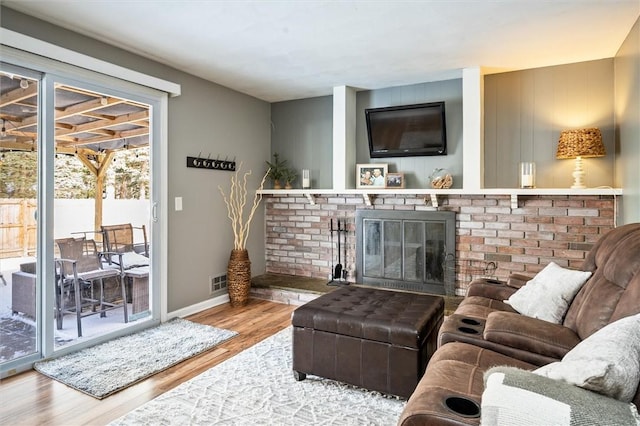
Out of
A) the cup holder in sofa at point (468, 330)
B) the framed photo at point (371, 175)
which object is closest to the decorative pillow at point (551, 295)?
the cup holder in sofa at point (468, 330)

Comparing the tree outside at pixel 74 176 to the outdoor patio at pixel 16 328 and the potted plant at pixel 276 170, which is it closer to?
the outdoor patio at pixel 16 328

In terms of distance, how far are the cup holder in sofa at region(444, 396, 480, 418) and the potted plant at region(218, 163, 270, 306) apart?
10.2 feet

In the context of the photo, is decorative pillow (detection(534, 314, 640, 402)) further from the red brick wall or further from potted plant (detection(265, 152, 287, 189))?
potted plant (detection(265, 152, 287, 189))

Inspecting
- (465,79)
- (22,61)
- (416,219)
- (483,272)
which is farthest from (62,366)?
(465,79)

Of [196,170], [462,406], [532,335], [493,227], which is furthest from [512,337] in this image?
[196,170]

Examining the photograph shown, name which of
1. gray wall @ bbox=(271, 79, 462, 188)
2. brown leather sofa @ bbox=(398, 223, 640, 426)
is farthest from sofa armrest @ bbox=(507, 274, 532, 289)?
gray wall @ bbox=(271, 79, 462, 188)

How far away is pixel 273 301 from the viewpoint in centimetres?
438

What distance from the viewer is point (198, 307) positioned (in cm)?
398

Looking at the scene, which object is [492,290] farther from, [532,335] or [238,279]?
[238,279]

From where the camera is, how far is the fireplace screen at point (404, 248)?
404 cm

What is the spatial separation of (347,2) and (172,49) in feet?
5.23

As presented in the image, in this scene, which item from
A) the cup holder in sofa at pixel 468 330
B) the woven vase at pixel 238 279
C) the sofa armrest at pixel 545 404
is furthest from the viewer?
the woven vase at pixel 238 279

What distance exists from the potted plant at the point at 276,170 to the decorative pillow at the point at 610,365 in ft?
13.0

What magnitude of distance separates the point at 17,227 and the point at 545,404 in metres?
3.08
